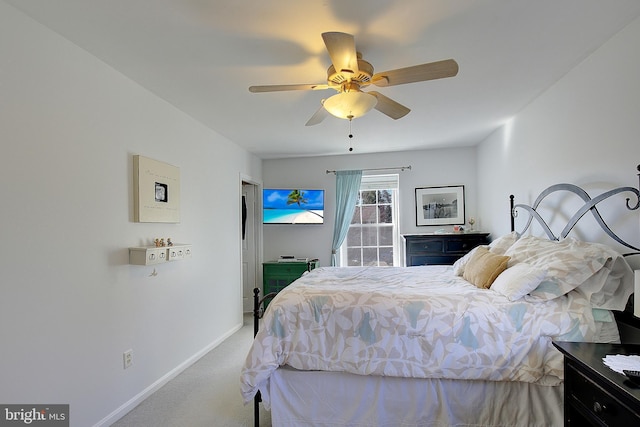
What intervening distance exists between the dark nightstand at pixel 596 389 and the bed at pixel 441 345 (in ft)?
0.73

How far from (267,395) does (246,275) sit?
3192 mm

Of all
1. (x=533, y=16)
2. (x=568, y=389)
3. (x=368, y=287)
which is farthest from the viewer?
(x=368, y=287)

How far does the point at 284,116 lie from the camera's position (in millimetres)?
3195

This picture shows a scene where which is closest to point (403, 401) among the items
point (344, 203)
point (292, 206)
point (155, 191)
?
point (155, 191)

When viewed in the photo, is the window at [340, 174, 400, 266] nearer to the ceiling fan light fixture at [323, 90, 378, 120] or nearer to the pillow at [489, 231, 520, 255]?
the pillow at [489, 231, 520, 255]

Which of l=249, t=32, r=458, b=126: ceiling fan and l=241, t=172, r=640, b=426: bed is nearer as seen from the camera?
l=249, t=32, r=458, b=126: ceiling fan

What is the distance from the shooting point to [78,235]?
196 centimetres

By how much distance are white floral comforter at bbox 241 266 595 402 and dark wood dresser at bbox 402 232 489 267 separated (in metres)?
2.07

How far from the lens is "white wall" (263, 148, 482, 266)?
4.64 meters

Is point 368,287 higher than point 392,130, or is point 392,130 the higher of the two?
point 392,130

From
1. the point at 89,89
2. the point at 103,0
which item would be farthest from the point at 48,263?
the point at 103,0

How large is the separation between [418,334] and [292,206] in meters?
3.35

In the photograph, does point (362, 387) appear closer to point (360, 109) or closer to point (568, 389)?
point (568, 389)

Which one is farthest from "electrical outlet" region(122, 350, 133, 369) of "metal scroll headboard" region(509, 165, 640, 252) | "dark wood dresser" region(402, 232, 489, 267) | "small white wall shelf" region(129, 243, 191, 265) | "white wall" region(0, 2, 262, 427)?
"metal scroll headboard" region(509, 165, 640, 252)
